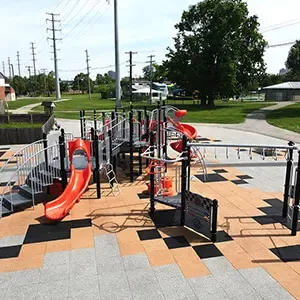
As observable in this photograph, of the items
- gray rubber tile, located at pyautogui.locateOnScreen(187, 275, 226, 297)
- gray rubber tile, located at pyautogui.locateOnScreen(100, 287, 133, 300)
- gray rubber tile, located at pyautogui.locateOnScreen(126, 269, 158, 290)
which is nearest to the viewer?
gray rubber tile, located at pyautogui.locateOnScreen(100, 287, 133, 300)

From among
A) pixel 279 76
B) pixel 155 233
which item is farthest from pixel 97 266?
pixel 279 76

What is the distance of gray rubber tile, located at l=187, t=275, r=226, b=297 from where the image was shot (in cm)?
441

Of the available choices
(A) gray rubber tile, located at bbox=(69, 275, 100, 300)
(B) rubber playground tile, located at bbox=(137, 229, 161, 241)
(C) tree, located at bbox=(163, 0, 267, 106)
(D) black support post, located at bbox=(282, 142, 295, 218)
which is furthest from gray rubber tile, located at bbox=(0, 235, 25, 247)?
(C) tree, located at bbox=(163, 0, 267, 106)

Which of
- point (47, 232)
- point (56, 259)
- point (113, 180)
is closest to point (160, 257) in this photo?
point (56, 259)

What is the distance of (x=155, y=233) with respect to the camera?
20.5ft

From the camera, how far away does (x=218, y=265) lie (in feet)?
16.7

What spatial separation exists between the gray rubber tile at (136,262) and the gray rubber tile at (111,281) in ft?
0.68

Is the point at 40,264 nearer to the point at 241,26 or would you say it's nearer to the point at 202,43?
the point at 202,43

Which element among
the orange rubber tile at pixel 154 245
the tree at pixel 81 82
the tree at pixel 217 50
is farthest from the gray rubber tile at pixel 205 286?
the tree at pixel 81 82

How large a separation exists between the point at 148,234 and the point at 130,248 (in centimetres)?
64

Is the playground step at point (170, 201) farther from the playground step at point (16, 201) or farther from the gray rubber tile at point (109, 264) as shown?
the playground step at point (16, 201)

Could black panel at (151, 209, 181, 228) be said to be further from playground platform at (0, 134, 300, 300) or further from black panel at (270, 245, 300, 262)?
black panel at (270, 245, 300, 262)

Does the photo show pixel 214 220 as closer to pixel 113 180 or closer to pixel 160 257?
pixel 160 257

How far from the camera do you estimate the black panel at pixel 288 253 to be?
17.5 feet
